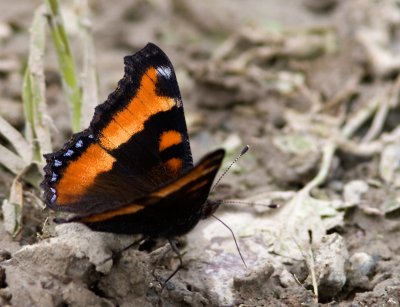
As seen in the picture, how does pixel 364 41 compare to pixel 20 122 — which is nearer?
pixel 20 122

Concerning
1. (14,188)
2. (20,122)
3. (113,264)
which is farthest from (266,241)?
(20,122)

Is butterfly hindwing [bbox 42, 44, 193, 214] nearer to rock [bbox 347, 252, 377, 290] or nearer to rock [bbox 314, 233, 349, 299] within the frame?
rock [bbox 314, 233, 349, 299]

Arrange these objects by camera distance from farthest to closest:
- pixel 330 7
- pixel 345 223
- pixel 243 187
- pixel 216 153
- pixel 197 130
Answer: pixel 330 7 → pixel 197 130 → pixel 243 187 → pixel 345 223 → pixel 216 153

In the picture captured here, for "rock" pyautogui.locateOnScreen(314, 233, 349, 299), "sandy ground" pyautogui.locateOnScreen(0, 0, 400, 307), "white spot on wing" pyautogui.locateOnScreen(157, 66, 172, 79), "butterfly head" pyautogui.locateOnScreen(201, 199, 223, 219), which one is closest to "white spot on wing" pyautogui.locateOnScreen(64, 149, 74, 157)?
"sandy ground" pyautogui.locateOnScreen(0, 0, 400, 307)

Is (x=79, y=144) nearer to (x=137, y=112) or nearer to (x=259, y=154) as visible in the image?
(x=137, y=112)

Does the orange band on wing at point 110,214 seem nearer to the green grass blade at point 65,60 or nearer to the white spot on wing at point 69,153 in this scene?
the white spot on wing at point 69,153

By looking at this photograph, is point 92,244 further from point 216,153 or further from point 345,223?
point 345,223

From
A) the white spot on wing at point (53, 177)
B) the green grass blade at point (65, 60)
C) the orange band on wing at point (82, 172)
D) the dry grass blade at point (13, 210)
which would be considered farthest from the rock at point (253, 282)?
the green grass blade at point (65, 60)
